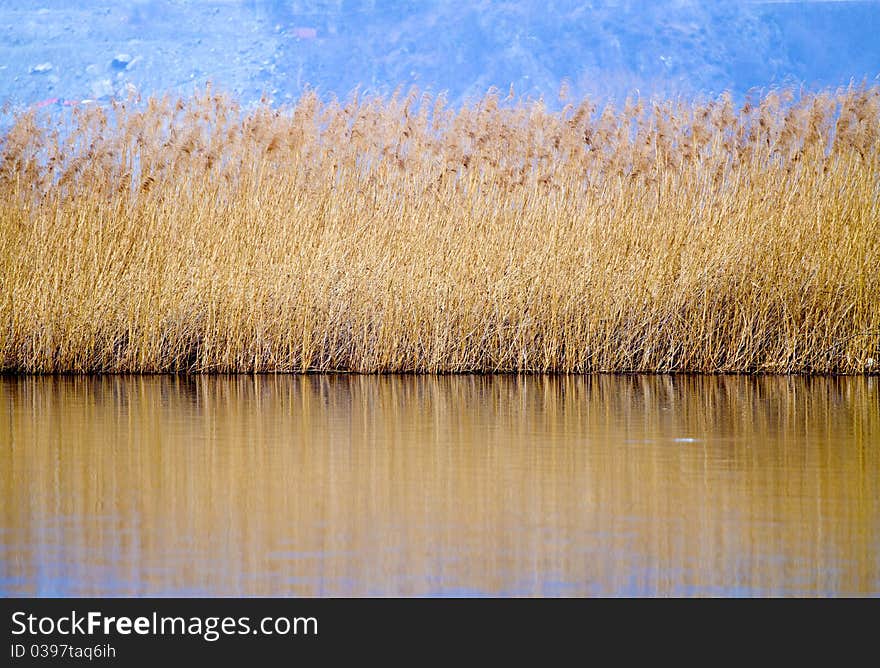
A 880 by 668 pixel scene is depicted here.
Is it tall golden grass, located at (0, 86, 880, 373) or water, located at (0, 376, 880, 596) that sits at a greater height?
tall golden grass, located at (0, 86, 880, 373)

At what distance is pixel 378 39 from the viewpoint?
79688 millimetres

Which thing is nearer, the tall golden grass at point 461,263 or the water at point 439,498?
the water at point 439,498

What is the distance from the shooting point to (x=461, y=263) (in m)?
7.10

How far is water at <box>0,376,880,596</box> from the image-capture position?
88.8 inches

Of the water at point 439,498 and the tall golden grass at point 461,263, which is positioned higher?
the tall golden grass at point 461,263

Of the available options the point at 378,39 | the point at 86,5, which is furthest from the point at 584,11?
the point at 86,5

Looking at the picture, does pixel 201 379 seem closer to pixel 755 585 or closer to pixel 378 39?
pixel 755 585

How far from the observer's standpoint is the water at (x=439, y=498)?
226 cm

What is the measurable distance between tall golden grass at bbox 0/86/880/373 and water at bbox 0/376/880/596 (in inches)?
69.7

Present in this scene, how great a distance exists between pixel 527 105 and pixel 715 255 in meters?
1.86

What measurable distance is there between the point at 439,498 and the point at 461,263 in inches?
165

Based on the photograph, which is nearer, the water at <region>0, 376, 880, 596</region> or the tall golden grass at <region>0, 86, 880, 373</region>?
the water at <region>0, 376, 880, 596</region>

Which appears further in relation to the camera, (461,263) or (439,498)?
(461,263)

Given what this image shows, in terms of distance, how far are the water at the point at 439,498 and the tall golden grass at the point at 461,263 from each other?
177 centimetres
